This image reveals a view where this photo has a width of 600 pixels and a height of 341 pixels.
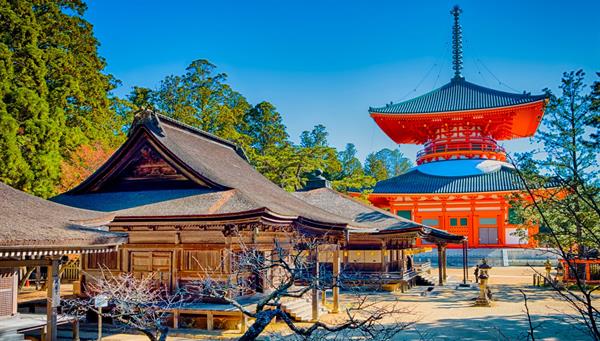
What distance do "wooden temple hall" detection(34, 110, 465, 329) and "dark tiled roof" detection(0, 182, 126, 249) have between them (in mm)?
1459

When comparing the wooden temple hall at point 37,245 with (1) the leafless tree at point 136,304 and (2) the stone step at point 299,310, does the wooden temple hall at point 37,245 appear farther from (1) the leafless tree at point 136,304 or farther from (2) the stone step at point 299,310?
(2) the stone step at point 299,310

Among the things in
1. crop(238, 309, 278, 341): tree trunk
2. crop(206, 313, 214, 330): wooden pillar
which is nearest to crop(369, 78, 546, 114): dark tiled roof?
crop(206, 313, 214, 330): wooden pillar

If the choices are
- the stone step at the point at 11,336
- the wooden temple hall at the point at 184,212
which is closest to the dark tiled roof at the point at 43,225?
the wooden temple hall at the point at 184,212

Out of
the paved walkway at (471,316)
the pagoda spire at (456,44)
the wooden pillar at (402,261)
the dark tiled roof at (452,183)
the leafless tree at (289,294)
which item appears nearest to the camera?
the leafless tree at (289,294)

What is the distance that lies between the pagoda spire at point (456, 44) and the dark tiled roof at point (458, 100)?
3277 mm

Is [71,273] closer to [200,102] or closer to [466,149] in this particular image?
[200,102]

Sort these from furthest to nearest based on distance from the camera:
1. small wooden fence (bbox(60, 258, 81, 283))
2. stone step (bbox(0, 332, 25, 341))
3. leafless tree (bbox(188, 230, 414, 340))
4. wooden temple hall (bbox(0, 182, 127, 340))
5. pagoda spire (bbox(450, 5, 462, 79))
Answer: pagoda spire (bbox(450, 5, 462, 79)) → small wooden fence (bbox(60, 258, 81, 283)) → stone step (bbox(0, 332, 25, 341)) → wooden temple hall (bbox(0, 182, 127, 340)) → leafless tree (bbox(188, 230, 414, 340))

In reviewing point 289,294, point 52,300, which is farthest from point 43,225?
point 289,294

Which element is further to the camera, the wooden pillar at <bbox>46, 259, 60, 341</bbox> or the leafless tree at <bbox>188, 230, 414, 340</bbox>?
the wooden pillar at <bbox>46, 259, 60, 341</bbox>

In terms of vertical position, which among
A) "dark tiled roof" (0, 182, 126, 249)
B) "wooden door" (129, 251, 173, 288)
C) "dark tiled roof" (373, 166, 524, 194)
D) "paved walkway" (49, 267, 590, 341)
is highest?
"dark tiled roof" (373, 166, 524, 194)

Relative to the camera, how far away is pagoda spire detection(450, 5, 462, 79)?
5272cm

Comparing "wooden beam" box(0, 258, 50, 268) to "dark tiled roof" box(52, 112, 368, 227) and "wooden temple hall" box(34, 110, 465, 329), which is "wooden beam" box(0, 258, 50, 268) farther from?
"dark tiled roof" box(52, 112, 368, 227)

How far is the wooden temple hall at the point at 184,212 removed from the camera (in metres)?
16.0

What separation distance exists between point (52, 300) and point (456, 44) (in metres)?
48.6
